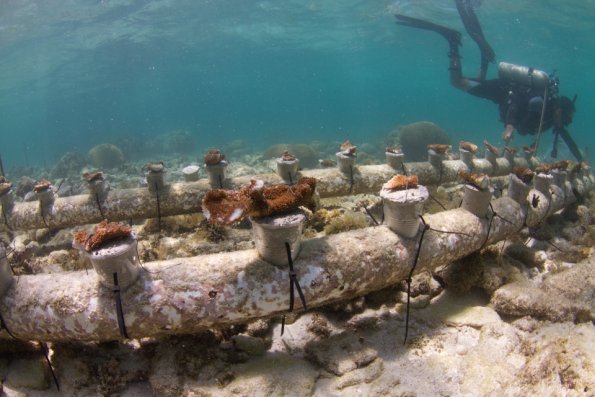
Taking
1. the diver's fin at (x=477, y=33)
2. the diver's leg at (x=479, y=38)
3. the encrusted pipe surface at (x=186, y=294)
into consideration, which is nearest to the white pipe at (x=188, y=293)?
the encrusted pipe surface at (x=186, y=294)

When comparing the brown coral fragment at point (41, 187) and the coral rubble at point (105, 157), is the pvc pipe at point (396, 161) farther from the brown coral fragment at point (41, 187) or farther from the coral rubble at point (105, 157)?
the coral rubble at point (105, 157)

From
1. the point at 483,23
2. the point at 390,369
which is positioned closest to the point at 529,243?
the point at 390,369

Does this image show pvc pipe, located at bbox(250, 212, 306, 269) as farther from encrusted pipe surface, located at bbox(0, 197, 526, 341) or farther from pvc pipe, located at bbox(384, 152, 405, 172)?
pvc pipe, located at bbox(384, 152, 405, 172)

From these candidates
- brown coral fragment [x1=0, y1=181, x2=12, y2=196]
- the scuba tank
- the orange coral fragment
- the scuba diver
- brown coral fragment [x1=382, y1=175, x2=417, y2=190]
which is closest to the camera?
brown coral fragment [x1=382, y1=175, x2=417, y2=190]

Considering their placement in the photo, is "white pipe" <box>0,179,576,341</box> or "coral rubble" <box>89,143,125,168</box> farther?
"coral rubble" <box>89,143,125,168</box>

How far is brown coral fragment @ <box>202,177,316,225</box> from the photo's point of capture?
8.89 ft

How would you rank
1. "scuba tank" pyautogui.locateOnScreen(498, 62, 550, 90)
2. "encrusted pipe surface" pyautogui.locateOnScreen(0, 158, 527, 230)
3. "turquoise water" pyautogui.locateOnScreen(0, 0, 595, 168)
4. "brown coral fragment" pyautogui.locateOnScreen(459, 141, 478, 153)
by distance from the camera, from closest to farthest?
"encrusted pipe surface" pyautogui.locateOnScreen(0, 158, 527, 230)
"brown coral fragment" pyautogui.locateOnScreen(459, 141, 478, 153)
"scuba tank" pyautogui.locateOnScreen(498, 62, 550, 90)
"turquoise water" pyautogui.locateOnScreen(0, 0, 595, 168)

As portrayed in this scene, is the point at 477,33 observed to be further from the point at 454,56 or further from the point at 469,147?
the point at 469,147

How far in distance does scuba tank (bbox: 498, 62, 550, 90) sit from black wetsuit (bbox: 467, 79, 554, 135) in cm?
17

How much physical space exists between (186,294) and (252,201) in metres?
1.02

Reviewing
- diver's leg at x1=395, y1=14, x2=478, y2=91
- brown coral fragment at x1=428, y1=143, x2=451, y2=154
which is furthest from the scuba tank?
brown coral fragment at x1=428, y1=143, x2=451, y2=154

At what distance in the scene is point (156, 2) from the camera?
86.2ft

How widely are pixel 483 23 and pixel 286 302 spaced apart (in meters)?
36.6

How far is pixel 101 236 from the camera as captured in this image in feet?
8.97
